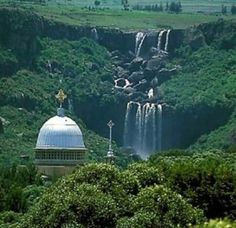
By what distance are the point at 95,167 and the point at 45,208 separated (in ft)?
12.8

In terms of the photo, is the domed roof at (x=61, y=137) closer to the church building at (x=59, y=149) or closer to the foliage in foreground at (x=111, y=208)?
the church building at (x=59, y=149)

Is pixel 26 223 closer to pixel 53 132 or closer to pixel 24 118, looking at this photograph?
pixel 53 132

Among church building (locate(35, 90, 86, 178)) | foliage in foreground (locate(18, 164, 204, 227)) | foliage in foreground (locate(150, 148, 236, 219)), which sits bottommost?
church building (locate(35, 90, 86, 178))

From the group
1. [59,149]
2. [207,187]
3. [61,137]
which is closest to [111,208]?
[207,187]

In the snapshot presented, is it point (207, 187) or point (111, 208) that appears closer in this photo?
point (111, 208)

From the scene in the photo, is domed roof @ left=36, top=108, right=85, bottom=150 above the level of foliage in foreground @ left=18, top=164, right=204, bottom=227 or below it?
below

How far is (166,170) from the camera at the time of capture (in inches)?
2950

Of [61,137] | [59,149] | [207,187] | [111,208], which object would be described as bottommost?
[59,149]

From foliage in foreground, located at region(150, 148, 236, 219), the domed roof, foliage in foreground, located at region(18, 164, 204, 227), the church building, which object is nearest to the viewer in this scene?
foliage in foreground, located at region(18, 164, 204, 227)

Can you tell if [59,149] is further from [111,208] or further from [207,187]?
[111,208]

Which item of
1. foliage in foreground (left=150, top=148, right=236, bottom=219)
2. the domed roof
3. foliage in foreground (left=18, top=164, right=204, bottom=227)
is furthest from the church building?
foliage in foreground (left=18, top=164, right=204, bottom=227)

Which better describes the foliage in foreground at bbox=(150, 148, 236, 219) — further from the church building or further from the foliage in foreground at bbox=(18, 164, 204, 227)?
the church building

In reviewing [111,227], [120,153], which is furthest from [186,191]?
[120,153]

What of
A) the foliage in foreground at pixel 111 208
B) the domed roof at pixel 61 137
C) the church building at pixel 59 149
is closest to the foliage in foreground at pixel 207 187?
the foliage in foreground at pixel 111 208
